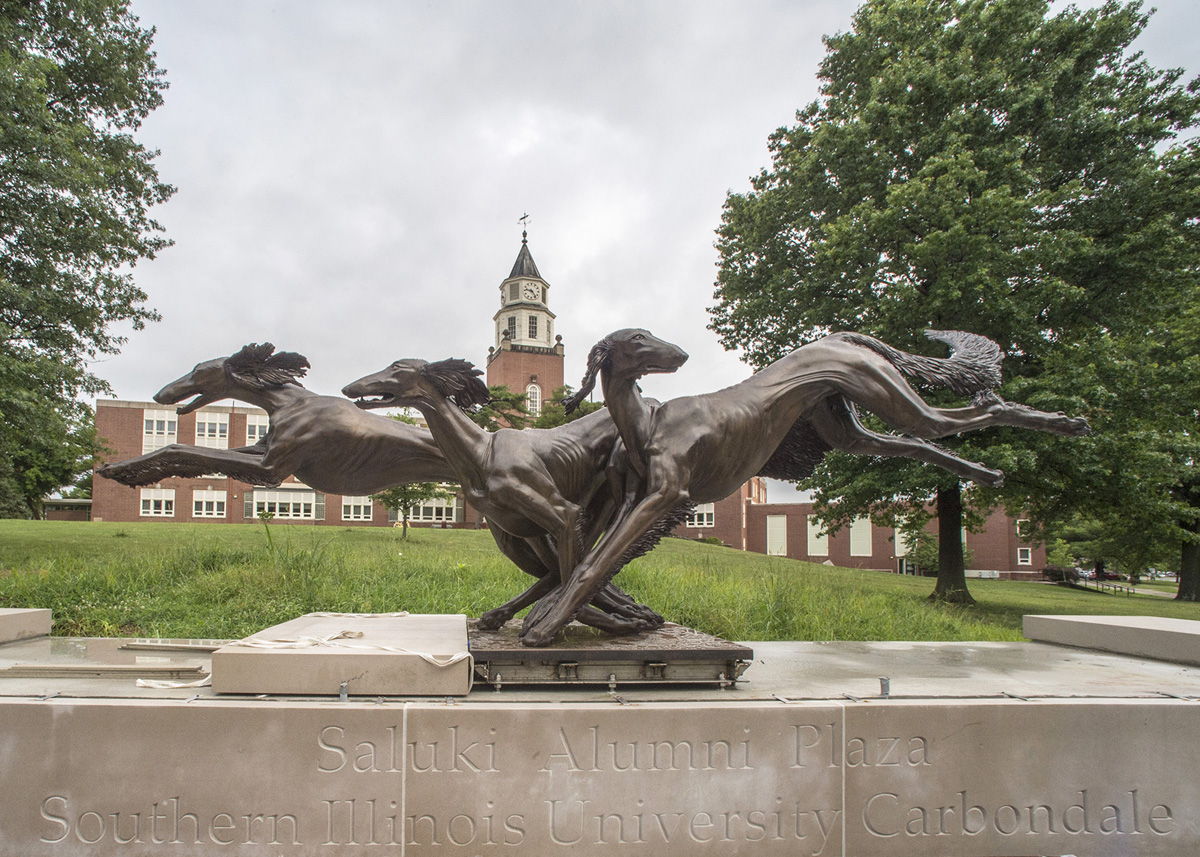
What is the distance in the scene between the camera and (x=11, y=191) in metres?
13.6

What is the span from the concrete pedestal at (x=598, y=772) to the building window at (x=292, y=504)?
49.3m

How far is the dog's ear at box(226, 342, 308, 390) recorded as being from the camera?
15.4 ft

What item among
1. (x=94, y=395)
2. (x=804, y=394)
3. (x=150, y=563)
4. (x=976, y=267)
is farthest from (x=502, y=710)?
(x=94, y=395)

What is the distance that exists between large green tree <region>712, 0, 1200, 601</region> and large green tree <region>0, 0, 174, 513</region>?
14.3 metres

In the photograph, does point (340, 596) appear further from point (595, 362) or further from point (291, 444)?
point (595, 362)

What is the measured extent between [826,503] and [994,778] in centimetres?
1408

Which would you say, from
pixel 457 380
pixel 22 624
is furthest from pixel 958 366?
pixel 22 624

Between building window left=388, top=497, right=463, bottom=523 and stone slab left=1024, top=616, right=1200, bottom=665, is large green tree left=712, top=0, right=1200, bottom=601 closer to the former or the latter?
stone slab left=1024, top=616, right=1200, bottom=665

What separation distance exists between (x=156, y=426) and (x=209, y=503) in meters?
5.97

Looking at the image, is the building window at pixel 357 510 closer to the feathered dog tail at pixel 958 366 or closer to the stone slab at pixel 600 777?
the feathered dog tail at pixel 958 366

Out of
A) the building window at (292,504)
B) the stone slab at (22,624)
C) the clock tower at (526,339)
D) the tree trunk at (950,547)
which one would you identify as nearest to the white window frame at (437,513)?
the building window at (292,504)

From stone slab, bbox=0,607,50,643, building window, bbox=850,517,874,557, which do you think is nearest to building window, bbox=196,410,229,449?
building window, bbox=850,517,874,557

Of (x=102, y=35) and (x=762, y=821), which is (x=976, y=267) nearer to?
(x=762, y=821)

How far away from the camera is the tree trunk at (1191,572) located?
26.3m
